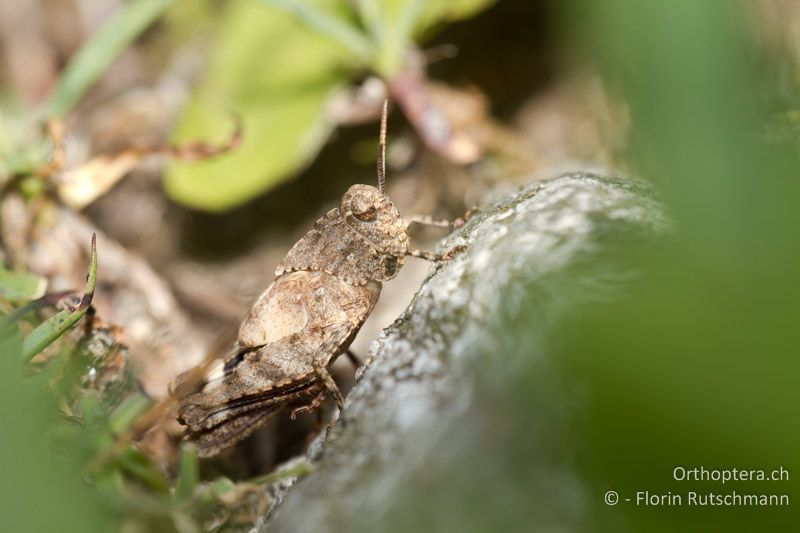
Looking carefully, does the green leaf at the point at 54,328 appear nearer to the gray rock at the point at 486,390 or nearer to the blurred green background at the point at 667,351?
the blurred green background at the point at 667,351

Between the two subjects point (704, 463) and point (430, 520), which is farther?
point (430, 520)

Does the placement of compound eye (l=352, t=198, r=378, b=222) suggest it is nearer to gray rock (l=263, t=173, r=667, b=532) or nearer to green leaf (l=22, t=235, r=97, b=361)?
gray rock (l=263, t=173, r=667, b=532)

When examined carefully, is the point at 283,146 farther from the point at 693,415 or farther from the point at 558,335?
the point at 693,415

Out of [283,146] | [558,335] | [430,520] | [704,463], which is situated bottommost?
[430,520]

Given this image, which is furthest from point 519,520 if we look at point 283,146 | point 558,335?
point 283,146

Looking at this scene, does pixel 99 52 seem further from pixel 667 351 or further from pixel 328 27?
pixel 667 351

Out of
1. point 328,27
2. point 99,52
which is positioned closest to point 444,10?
point 328,27
